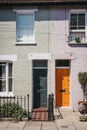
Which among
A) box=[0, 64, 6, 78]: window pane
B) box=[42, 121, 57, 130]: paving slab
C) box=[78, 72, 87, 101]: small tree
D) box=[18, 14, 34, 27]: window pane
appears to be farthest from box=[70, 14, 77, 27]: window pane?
box=[42, 121, 57, 130]: paving slab

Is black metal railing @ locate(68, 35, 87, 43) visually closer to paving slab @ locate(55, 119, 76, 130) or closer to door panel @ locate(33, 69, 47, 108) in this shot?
door panel @ locate(33, 69, 47, 108)

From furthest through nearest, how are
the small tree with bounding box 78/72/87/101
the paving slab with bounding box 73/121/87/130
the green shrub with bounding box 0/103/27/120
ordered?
1. the small tree with bounding box 78/72/87/101
2. the green shrub with bounding box 0/103/27/120
3. the paving slab with bounding box 73/121/87/130

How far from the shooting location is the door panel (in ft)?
63.6

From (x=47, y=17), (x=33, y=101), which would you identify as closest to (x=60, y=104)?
(x=33, y=101)

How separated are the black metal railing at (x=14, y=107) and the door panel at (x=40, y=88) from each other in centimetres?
72

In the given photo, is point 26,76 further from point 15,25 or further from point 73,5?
point 73,5

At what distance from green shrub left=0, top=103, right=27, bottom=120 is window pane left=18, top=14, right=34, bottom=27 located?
501cm

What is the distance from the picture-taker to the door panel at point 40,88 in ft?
63.6

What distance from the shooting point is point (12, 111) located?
663 inches

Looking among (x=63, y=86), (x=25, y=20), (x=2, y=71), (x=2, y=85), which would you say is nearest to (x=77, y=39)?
(x=63, y=86)

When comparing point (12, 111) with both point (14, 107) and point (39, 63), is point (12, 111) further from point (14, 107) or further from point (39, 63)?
point (39, 63)

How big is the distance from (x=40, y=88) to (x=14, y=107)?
112 inches

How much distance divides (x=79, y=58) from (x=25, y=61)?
3.15m

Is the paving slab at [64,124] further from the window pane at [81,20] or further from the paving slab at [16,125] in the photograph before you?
the window pane at [81,20]
